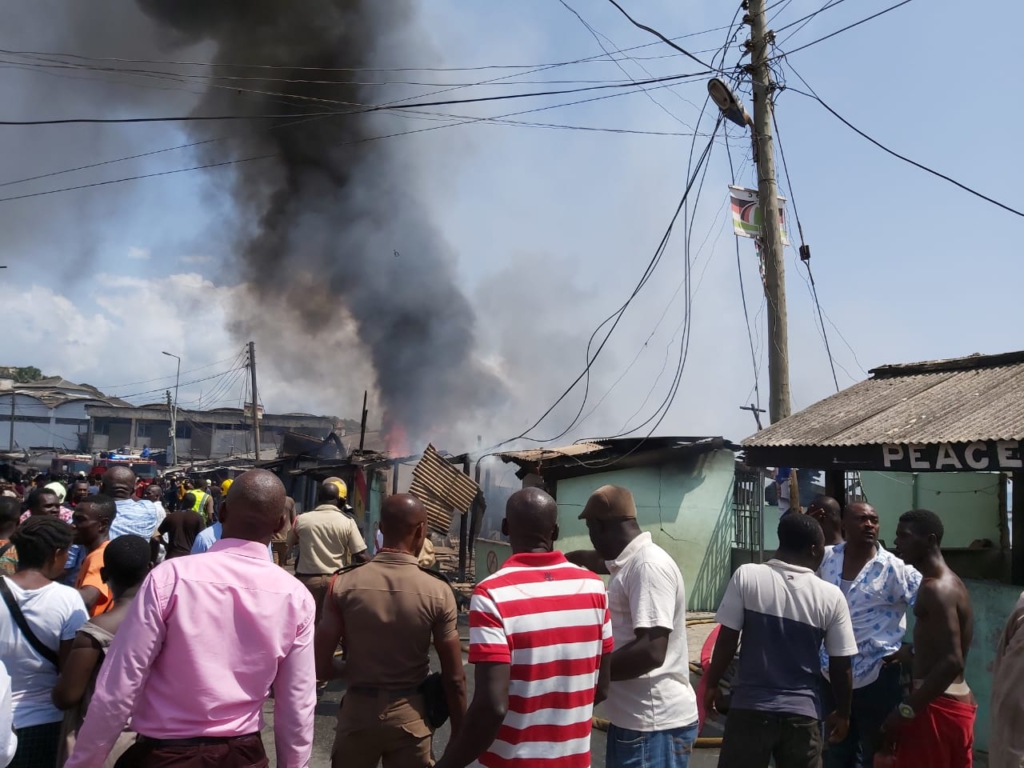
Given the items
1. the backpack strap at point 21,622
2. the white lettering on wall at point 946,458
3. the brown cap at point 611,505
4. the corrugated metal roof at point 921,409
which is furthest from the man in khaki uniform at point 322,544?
the white lettering on wall at point 946,458

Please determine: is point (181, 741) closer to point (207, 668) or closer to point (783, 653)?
point (207, 668)

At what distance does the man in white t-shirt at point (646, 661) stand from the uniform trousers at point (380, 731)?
28.7 inches

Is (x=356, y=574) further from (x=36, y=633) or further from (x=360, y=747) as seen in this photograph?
(x=36, y=633)

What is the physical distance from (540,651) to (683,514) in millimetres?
9146

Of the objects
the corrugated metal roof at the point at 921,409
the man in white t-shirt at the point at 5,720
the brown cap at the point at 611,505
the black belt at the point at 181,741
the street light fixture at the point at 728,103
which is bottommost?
the black belt at the point at 181,741

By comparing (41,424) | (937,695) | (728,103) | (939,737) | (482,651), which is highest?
(728,103)

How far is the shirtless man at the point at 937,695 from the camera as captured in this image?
137 inches

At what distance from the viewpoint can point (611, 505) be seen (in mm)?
3047

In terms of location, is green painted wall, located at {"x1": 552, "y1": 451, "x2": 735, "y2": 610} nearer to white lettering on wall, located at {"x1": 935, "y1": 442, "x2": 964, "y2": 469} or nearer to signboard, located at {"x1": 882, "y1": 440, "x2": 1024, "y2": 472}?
signboard, located at {"x1": 882, "y1": 440, "x2": 1024, "y2": 472}

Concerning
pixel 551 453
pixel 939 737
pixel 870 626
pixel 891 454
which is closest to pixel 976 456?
pixel 891 454

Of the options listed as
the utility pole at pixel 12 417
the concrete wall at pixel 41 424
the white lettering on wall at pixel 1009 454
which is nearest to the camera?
the white lettering on wall at pixel 1009 454

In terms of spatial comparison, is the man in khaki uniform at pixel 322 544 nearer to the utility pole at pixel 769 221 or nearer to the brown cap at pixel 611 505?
the brown cap at pixel 611 505

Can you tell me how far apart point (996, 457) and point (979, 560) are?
4641 millimetres

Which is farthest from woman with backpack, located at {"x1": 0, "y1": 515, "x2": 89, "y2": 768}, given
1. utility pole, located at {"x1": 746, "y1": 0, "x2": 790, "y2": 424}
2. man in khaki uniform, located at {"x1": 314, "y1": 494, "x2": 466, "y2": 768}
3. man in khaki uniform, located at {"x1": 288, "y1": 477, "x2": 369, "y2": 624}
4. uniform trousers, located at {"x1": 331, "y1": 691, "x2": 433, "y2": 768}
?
utility pole, located at {"x1": 746, "y1": 0, "x2": 790, "y2": 424}
